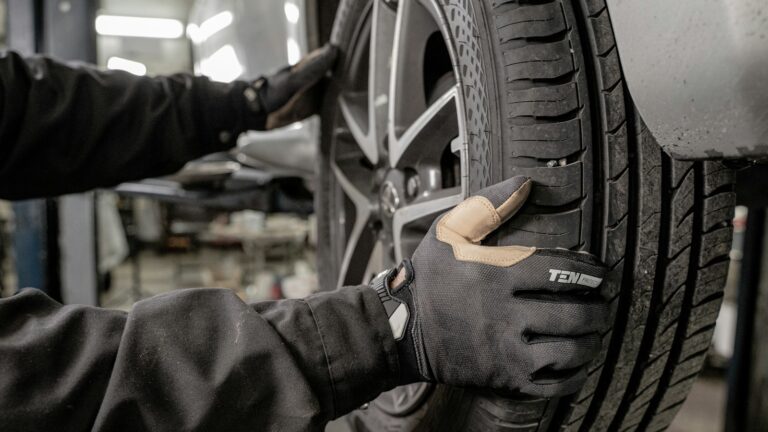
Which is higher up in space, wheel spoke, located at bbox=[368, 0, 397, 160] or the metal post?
wheel spoke, located at bbox=[368, 0, 397, 160]

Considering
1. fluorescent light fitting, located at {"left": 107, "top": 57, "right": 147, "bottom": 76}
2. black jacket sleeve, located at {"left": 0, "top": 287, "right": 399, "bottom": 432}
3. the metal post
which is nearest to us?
black jacket sleeve, located at {"left": 0, "top": 287, "right": 399, "bottom": 432}

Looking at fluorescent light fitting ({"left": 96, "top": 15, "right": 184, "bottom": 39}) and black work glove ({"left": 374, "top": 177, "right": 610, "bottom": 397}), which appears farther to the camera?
fluorescent light fitting ({"left": 96, "top": 15, "right": 184, "bottom": 39})

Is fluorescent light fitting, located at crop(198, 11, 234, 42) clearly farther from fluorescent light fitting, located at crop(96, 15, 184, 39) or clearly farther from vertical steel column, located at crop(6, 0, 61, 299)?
fluorescent light fitting, located at crop(96, 15, 184, 39)

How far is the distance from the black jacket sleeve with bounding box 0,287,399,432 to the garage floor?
1.94ft

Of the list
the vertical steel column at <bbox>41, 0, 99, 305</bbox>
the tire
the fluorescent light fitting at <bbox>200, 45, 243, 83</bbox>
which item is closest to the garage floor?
the tire

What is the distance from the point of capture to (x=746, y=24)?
1.52ft

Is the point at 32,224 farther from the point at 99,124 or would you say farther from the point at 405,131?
the point at 405,131

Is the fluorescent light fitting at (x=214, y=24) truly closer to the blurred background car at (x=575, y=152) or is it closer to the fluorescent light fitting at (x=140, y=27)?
→ the blurred background car at (x=575, y=152)

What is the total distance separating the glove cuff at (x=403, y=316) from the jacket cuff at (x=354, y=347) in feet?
0.04

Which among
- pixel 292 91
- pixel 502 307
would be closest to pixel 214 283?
pixel 292 91

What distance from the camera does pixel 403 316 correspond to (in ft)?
2.48

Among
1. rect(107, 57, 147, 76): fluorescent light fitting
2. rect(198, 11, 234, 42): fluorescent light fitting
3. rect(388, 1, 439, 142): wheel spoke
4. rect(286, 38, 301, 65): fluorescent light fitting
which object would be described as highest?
rect(107, 57, 147, 76): fluorescent light fitting

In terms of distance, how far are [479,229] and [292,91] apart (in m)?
0.82

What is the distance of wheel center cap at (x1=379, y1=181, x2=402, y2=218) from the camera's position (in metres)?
1.04
